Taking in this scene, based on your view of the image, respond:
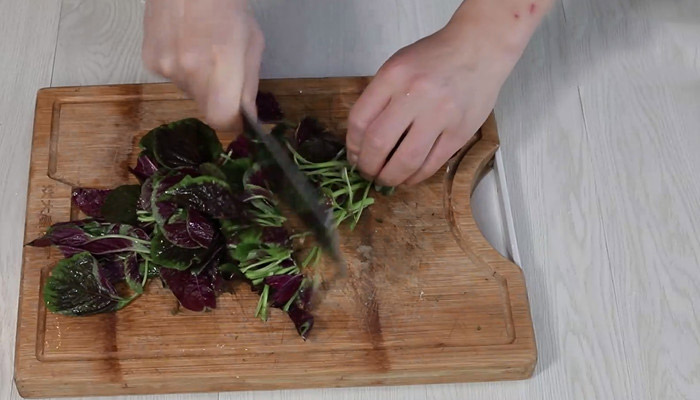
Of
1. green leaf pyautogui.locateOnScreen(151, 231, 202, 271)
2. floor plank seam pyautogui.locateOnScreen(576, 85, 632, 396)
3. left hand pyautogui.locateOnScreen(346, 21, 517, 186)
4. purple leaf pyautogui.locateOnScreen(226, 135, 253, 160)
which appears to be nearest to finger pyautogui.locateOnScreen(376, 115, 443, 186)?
left hand pyautogui.locateOnScreen(346, 21, 517, 186)

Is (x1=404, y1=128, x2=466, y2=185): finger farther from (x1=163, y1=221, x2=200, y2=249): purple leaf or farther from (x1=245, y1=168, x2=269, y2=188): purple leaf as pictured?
(x1=163, y1=221, x2=200, y2=249): purple leaf

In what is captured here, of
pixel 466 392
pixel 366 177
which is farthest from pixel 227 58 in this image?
pixel 466 392

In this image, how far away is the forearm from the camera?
1143 millimetres

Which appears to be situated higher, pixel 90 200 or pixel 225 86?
pixel 225 86

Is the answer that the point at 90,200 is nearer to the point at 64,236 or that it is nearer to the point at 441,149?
the point at 64,236

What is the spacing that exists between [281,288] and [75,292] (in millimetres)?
318

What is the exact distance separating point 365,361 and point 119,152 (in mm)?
567

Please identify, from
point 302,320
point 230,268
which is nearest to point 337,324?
point 302,320

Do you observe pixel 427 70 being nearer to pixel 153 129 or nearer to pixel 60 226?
pixel 153 129

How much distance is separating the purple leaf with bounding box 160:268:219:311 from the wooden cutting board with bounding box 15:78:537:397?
35 millimetres

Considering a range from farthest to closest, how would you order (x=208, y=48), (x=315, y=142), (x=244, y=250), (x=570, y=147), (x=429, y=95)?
(x=570, y=147)
(x=315, y=142)
(x=244, y=250)
(x=429, y=95)
(x=208, y=48)

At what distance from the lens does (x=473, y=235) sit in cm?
134

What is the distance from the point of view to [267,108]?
138cm

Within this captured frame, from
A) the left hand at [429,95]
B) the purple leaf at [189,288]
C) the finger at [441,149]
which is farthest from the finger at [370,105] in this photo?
the purple leaf at [189,288]
